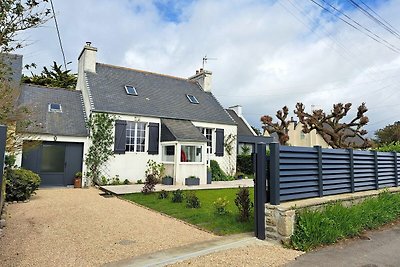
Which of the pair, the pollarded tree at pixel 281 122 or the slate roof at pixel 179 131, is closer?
the slate roof at pixel 179 131

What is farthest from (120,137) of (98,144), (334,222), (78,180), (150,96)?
(334,222)

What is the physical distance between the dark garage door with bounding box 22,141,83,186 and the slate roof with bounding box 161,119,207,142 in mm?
4145

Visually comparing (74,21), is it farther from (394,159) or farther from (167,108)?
(394,159)

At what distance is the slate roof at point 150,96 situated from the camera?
50.4 ft

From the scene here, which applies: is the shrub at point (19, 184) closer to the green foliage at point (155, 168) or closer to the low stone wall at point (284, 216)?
the green foliage at point (155, 168)

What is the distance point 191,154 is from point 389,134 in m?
26.7

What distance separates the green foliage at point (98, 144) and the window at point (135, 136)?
3.10 ft

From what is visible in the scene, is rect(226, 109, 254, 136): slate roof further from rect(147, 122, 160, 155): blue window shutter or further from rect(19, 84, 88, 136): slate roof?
rect(19, 84, 88, 136): slate roof

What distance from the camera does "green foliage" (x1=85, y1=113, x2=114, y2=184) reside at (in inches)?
549

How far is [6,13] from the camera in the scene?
14.8 feet

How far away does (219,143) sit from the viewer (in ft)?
59.2

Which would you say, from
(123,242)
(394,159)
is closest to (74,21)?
(123,242)

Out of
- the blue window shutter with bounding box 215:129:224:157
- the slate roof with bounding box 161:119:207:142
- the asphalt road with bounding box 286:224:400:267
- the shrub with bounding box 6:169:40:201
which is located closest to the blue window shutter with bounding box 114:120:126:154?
the slate roof with bounding box 161:119:207:142

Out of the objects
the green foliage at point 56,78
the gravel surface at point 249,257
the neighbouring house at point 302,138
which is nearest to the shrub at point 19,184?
the gravel surface at point 249,257
